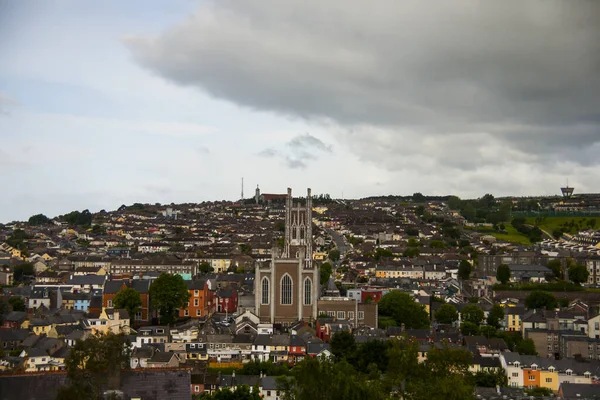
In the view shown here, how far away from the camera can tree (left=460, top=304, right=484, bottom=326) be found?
215 feet

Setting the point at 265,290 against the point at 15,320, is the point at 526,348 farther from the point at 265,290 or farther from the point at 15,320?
the point at 15,320

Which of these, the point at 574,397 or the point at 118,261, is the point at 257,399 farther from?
the point at 118,261

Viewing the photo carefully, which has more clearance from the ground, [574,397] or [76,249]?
[76,249]

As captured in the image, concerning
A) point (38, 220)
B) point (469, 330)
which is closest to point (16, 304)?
point (469, 330)

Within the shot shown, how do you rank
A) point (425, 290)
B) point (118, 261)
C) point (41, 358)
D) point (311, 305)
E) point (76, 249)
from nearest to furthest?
point (41, 358)
point (311, 305)
point (425, 290)
point (118, 261)
point (76, 249)

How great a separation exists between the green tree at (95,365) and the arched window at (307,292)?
3560cm

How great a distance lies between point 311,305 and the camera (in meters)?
64.1

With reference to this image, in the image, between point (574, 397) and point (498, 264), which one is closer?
point (574, 397)

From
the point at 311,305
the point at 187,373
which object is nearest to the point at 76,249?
the point at 311,305

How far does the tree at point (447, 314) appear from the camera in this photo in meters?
66.6

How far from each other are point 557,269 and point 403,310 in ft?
107

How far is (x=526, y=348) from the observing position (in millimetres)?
54812

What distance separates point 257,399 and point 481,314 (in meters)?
31.5

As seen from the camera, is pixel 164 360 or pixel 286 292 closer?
pixel 164 360
